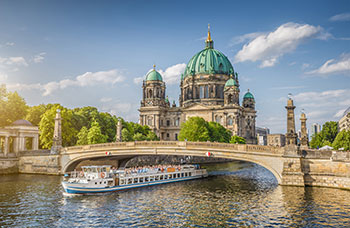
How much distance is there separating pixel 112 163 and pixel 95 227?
39.7 metres

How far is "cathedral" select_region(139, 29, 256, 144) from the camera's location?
119m

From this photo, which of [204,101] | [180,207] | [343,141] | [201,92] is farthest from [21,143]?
[201,92]

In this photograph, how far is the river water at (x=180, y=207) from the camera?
25.1m

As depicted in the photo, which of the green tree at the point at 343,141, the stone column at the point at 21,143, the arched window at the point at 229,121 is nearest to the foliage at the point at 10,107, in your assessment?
the stone column at the point at 21,143

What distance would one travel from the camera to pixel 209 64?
431 ft

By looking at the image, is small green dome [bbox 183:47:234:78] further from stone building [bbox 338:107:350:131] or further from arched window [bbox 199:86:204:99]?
stone building [bbox 338:107:350:131]

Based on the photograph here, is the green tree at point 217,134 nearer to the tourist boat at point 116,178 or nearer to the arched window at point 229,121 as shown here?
the arched window at point 229,121

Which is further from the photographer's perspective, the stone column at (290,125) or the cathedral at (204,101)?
the cathedral at (204,101)

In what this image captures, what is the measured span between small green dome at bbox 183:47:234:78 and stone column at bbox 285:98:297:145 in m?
88.7

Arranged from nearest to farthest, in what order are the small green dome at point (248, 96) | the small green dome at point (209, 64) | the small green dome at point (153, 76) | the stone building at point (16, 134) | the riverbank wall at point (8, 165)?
the riverbank wall at point (8, 165), the stone building at point (16, 134), the small green dome at point (153, 76), the small green dome at point (209, 64), the small green dome at point (248, 96)

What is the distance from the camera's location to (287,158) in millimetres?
37625

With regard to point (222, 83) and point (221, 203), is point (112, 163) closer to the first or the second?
point (221, 203)

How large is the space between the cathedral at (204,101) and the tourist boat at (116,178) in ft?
234

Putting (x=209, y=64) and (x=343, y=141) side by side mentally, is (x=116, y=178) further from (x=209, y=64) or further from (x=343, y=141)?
(x=209, y=64)
